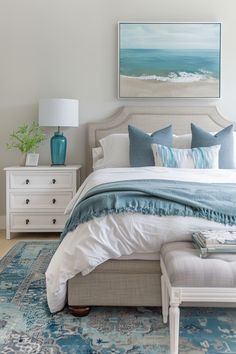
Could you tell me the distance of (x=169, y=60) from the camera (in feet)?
14.2

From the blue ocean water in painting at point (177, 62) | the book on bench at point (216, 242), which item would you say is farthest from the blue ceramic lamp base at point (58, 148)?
the book on bench at point (216, 242)

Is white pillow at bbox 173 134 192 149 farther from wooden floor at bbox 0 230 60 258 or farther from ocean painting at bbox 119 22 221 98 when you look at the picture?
wooden floor at bbox 0 230 60 258

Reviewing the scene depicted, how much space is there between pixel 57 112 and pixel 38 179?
69cm

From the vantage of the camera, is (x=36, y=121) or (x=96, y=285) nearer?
(x=96, y=285)

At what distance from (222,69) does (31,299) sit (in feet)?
10.5

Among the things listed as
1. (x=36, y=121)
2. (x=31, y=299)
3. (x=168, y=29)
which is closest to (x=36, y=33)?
(x=36, y=121)

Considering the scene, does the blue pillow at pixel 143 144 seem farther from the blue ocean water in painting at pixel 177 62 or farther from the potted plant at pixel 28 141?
the potted plant at pixel 28 141

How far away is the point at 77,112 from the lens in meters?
4.12

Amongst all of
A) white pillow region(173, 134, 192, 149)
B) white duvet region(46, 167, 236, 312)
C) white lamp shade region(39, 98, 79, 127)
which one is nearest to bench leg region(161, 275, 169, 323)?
white duvet region(46, 167, 236, 312)

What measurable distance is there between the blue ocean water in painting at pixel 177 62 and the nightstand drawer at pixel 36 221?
1791 millimetres

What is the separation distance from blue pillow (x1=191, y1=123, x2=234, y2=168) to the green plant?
63.5 inches

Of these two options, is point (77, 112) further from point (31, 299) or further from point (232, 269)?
point (232, 269)

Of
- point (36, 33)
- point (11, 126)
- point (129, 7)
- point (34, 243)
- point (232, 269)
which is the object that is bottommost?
point (34, 243)

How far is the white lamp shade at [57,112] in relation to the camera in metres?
3.98
